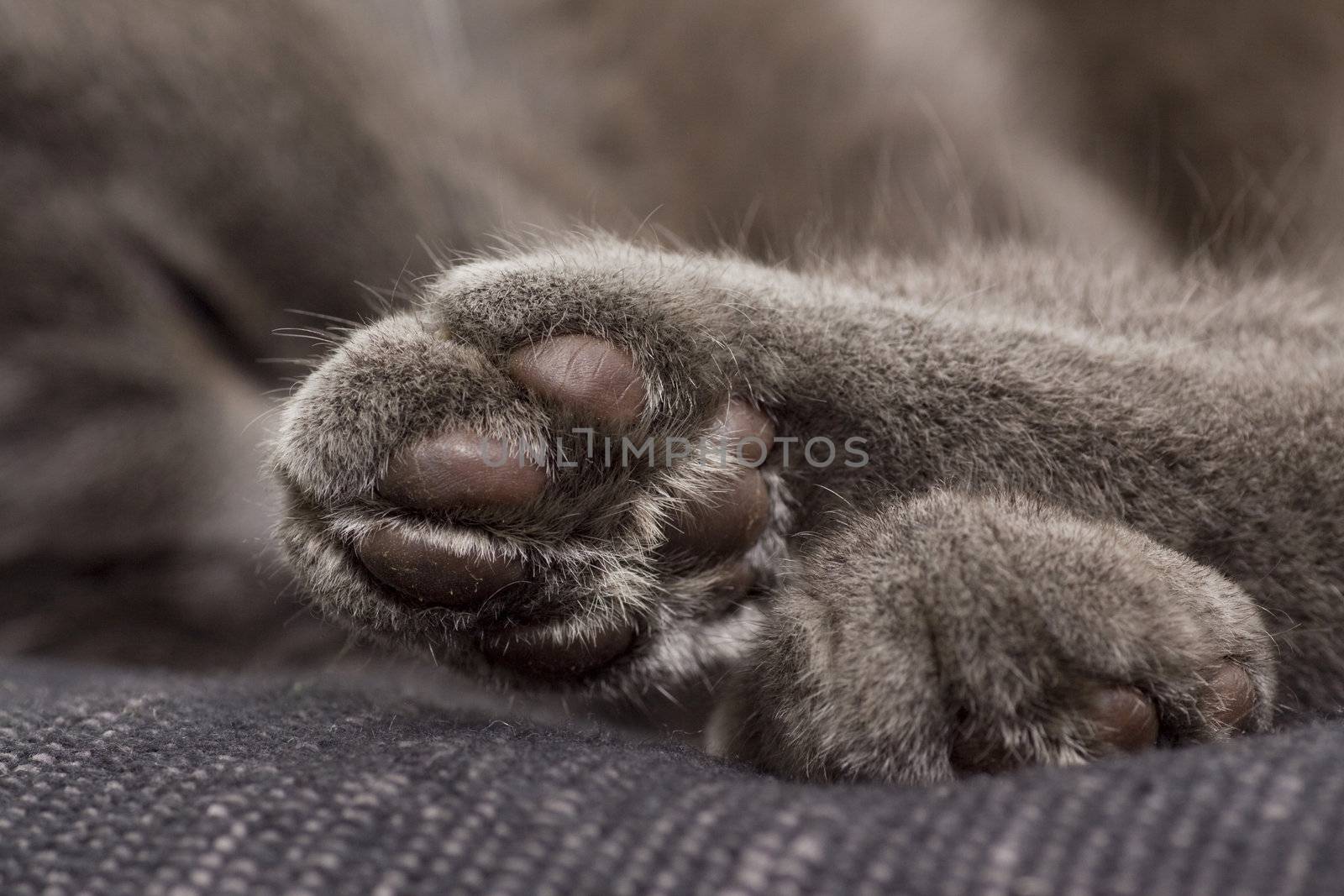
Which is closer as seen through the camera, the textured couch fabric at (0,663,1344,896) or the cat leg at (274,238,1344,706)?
the textured couch fabric at (0,663,1344,896)

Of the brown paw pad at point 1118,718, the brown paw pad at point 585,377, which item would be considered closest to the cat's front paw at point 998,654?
the brown paw pad at point 1118,718

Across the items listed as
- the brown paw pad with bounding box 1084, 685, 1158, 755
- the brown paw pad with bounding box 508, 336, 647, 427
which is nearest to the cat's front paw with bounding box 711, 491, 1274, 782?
the brown paw pad with bounding box 1084, 685, 1158, 755

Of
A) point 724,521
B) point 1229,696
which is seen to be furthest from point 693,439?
point 1229,696

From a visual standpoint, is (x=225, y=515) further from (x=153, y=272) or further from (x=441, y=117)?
(x=441, y=117)

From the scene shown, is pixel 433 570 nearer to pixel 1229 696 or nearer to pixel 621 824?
pixel 621 824

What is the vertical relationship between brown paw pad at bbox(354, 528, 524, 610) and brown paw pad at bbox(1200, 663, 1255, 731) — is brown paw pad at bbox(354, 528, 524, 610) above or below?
below

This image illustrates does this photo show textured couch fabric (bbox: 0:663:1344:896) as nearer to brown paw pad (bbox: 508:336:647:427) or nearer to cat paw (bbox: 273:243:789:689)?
cat paw (bbox: 273:243:789:689)
